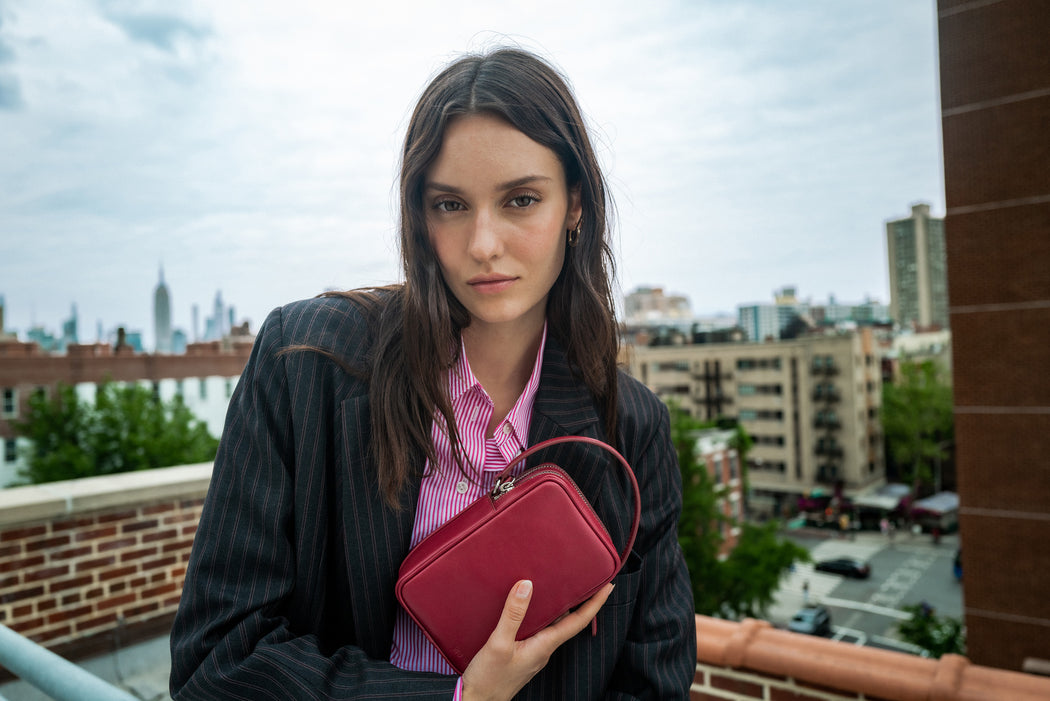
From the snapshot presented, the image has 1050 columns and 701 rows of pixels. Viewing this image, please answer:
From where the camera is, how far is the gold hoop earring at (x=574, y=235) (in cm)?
98

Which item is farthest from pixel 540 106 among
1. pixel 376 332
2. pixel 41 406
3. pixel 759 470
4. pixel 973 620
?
pixel 759 470

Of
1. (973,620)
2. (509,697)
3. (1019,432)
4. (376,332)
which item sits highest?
(376,332)

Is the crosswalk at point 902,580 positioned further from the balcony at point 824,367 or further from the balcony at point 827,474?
the balcony at point 824,367

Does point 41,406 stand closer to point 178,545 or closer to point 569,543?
point 178,545

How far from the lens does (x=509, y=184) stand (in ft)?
2.73

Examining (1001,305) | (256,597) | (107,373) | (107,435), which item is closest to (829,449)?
(1001,305)

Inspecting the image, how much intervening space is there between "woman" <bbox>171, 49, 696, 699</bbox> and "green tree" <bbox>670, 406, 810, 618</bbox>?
56.7 ft

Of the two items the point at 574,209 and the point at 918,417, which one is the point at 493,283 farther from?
the point at 918,417

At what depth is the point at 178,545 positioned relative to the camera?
9.18 feet

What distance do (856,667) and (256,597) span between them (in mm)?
1596

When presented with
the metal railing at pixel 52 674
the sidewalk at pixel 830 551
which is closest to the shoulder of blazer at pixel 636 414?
the metal railing at pixel 52 674

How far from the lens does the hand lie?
76cm

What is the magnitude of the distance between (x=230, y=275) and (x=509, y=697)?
85.5 m

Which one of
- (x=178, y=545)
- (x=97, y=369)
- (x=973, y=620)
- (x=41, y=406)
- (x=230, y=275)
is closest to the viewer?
(x=178, y=545)
